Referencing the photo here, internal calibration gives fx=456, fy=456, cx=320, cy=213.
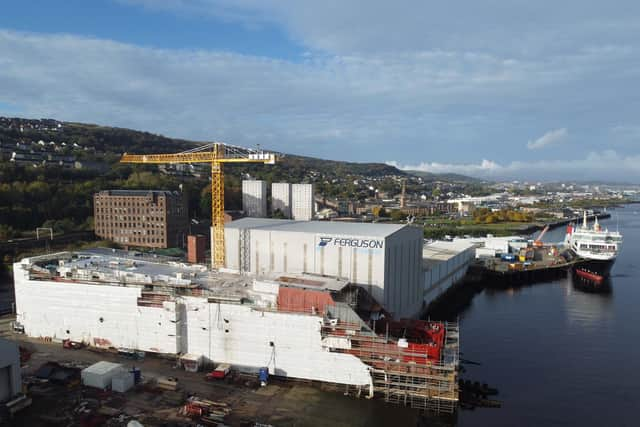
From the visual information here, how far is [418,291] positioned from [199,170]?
273 feet

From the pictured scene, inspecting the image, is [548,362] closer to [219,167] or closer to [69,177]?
[219,167]

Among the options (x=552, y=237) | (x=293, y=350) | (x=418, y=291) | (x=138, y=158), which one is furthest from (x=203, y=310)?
(x=552, y=237)

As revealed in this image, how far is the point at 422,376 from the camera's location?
19984 millimetres

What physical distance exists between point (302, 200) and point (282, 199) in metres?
4.54

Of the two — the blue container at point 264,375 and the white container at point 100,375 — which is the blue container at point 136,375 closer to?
the white container at point 100,375

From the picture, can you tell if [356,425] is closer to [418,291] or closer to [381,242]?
[381,242]

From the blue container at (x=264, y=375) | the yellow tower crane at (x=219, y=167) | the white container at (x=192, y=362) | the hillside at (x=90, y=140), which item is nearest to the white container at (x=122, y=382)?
the white container at (x=192, y=362)

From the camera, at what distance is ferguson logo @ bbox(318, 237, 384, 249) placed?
2677cm

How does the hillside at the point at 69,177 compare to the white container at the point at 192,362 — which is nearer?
the white container at the point at 192,362

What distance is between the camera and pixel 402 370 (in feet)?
66.8

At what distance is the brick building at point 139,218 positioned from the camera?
56.1 metres

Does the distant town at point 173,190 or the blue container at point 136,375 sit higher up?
the distant town at point 173,190

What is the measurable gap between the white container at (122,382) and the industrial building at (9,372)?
363 cm

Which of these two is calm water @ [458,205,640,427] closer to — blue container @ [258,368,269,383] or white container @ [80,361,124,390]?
blue container @ [258,368,269,383]
